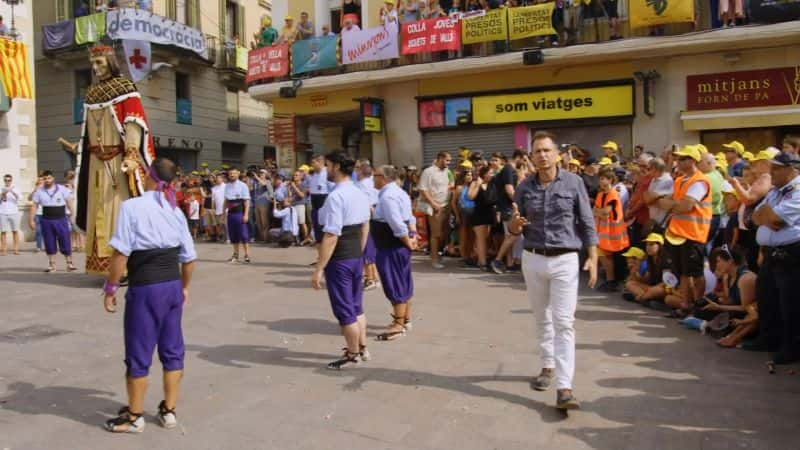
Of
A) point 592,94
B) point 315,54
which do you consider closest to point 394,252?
point 592,94

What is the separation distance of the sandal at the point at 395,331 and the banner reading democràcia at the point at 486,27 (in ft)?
36.5

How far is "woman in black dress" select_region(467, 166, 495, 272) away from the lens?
10.9 metres

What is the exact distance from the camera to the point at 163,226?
171 inches

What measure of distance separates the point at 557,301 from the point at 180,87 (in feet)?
87.0

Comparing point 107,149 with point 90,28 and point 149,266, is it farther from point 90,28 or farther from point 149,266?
point 90,28

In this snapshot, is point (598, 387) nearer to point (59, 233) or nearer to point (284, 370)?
point (284, 370)

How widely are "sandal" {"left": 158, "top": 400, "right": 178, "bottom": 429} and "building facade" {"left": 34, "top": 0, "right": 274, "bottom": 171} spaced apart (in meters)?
23.2

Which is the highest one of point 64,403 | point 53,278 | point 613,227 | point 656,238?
point 613,227

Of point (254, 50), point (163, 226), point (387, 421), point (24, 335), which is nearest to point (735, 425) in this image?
point (387, 421)

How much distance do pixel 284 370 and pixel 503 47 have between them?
42.1ft

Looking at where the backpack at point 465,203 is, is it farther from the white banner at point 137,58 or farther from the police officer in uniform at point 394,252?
the white banner at point 137,58

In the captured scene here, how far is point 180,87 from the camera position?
28.3 metres

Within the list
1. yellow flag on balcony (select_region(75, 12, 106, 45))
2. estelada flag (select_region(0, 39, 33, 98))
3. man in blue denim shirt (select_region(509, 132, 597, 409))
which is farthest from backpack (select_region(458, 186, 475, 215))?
yellow flag on balcony (select_region(75, 12, 106, 45))

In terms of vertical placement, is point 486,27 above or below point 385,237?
above
